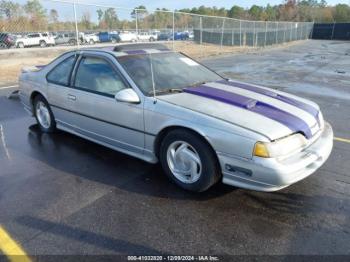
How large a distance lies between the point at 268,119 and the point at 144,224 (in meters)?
1.49

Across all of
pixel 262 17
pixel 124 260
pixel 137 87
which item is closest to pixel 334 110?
pixel 137 87

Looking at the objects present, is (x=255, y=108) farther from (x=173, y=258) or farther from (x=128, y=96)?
(x=173, y=258)

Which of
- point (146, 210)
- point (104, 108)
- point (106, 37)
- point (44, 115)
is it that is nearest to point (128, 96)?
point (104, 108)

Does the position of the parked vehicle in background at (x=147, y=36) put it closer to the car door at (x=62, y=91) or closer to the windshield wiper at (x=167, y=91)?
the car door at (x=62, y=91)

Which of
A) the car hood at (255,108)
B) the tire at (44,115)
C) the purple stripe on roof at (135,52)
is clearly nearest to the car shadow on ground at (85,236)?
the car hood at (255,108)

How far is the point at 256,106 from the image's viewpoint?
3.43 meters

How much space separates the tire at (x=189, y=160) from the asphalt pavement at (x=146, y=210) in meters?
0.13

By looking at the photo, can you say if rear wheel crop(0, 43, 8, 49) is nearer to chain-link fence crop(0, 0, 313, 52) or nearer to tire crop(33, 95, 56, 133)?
chain-link fence crop(0, 0, 313, 52)

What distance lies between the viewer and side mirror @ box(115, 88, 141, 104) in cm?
354

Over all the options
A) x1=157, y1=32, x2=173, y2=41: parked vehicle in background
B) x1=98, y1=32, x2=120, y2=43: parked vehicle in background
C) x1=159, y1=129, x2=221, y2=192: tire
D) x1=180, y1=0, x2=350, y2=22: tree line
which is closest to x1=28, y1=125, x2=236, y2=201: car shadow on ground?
x1=159, y1=129, x2=221, y2=192: tire

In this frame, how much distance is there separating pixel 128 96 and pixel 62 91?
155cm

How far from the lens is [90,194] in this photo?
3461 millimetres

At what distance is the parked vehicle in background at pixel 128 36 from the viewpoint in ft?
62.1

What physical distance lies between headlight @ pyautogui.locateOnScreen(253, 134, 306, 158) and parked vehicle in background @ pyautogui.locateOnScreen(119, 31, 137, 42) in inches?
644
